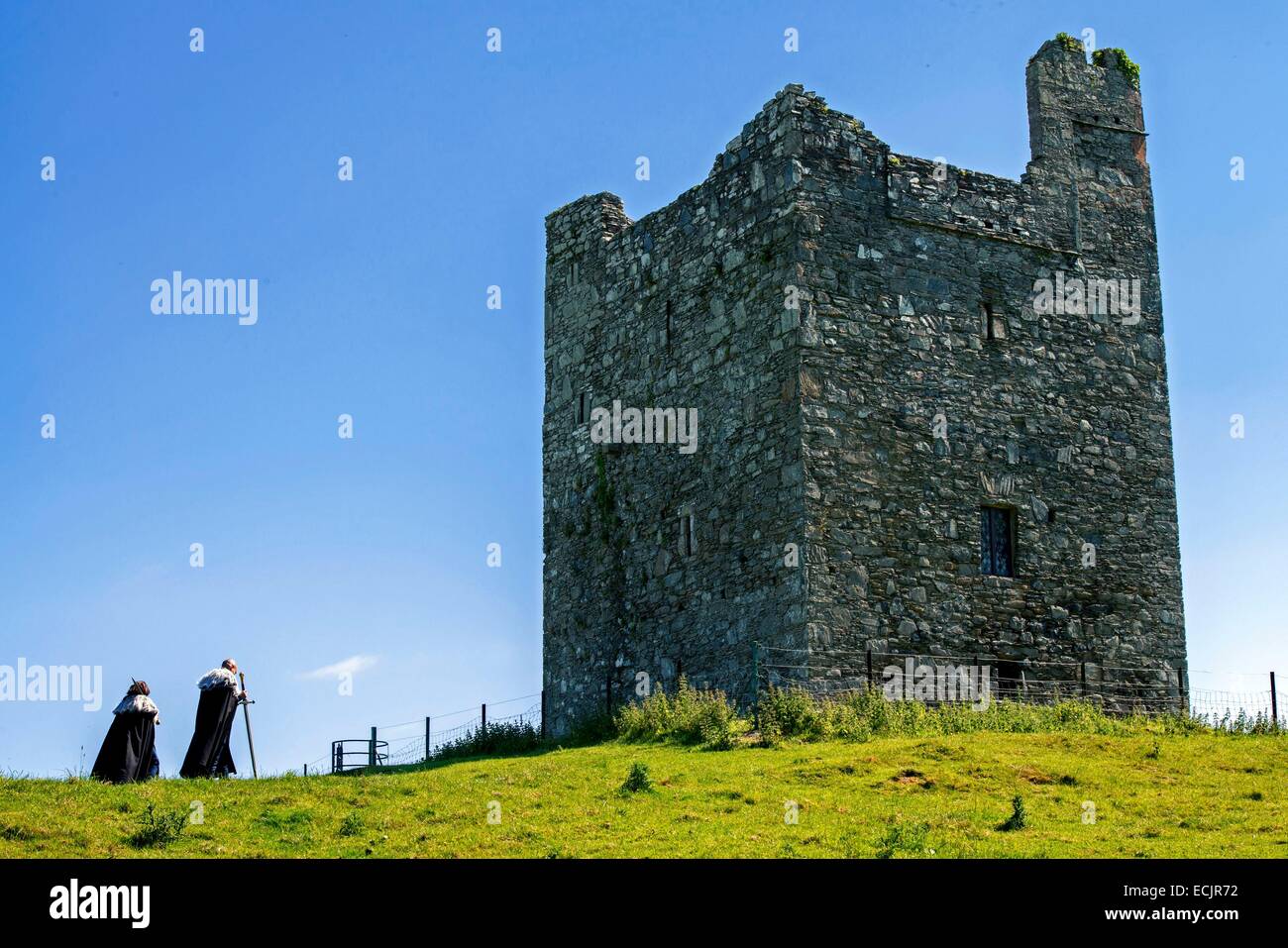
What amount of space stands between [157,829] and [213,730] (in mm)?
4591

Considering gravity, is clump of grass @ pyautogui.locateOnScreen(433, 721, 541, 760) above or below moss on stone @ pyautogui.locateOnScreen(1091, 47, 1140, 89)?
below

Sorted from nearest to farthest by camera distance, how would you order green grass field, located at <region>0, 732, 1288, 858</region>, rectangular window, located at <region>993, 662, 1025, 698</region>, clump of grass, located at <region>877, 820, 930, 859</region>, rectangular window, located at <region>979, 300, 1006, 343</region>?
clump of grass, located at <region>877, 820, 930, 859</region> < green grass field, located at <region>0, 732, 1288, 858</region> < rectangular window, located at <region>993, 662, 1025, 698</region> < rectangular window, located at <region>979, 300, 1006, 343</region>

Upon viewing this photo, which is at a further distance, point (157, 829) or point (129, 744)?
point (129, 744)

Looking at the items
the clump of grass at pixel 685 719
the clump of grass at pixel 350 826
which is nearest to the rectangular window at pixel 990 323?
the clump of grass at pixel 685 719

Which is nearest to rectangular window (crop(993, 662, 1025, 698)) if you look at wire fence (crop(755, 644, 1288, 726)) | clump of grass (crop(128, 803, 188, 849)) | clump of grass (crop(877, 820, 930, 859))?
wire fence (crop(755, 644, 1288, 726))

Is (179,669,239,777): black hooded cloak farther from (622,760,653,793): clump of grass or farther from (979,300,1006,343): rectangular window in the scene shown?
(979,300,1006,343): rectangular window

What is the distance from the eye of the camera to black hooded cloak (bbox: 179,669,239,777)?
19.9 metres

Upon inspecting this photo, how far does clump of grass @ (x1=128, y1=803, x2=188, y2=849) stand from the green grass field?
0.04 m

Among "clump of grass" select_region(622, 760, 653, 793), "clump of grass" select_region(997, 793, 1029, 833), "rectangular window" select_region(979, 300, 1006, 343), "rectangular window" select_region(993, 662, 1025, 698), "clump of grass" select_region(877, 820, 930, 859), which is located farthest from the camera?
"rectangular window" select_region(979, 300, 1006, 343)

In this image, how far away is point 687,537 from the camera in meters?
25.9

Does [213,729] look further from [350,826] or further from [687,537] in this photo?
[687,537]

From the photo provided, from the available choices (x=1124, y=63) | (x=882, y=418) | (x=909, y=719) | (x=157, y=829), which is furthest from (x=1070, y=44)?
(x=157, y=829)

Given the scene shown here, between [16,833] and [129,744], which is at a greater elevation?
[129,744]

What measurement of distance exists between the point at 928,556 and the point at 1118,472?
14.1ft
